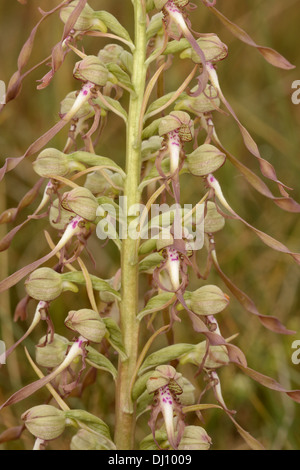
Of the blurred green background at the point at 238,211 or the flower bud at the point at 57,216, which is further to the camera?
the blurred green background at the point at 238,211

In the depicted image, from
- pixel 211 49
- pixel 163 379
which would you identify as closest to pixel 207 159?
pixel 211 49

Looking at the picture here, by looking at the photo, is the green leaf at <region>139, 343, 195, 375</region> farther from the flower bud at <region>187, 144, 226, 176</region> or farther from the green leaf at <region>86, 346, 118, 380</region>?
the flower bud at <region>187, 144, 226, 176</region>

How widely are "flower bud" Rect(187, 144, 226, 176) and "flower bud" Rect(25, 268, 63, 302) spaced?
1.28 feet

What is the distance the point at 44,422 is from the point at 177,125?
0.67 meters

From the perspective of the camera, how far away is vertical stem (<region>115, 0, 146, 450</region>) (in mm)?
1546

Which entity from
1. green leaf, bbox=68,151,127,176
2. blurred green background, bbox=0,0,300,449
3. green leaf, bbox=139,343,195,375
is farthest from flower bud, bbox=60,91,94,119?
blurred green background, bbox=0,0,300,449

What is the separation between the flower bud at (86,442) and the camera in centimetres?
155

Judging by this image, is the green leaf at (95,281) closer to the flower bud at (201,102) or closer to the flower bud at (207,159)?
the flower bud at (207,159)

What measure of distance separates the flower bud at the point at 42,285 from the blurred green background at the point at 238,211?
76cm

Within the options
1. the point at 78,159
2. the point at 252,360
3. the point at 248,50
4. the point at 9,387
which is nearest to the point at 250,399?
the point at 252,360

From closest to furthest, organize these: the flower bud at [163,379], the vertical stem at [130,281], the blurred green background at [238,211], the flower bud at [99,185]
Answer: the flower bud at [163,379]
the vertical stem at [130,281]
the flower bud at [99,185]
the blurred green background at [238,211]

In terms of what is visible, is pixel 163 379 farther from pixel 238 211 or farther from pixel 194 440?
pixel 238 211

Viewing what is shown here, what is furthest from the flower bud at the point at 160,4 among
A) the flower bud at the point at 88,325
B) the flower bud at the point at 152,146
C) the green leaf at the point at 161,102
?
the flower bud at the point at 88,325

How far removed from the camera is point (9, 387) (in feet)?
8.07
